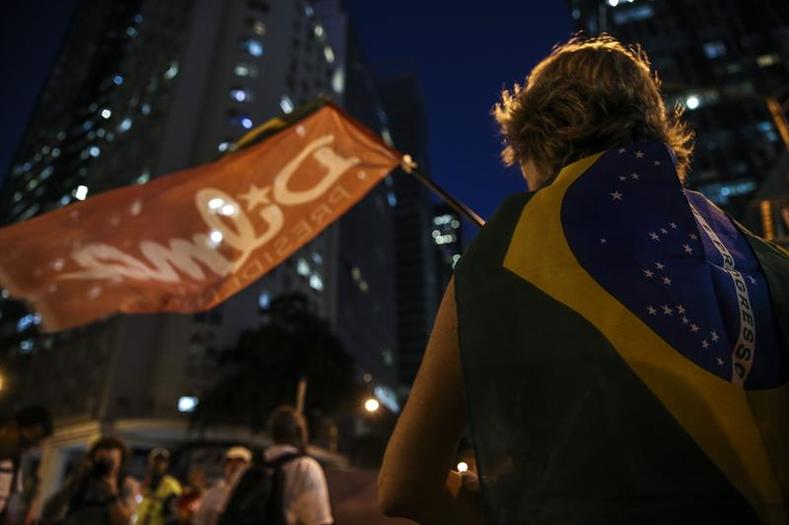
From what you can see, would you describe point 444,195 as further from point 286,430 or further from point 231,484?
point 231,484

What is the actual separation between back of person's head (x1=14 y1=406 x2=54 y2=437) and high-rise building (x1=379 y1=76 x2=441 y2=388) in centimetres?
10702

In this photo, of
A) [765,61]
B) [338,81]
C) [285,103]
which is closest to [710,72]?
[338,81]

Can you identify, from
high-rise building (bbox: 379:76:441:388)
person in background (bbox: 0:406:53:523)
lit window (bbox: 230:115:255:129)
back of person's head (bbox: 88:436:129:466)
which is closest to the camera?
person in background (bbox: 0:406:53:523)

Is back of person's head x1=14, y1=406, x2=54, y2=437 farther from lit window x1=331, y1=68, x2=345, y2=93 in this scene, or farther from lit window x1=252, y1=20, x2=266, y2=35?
lit window x1=331, y1=68, x2=345, y2=93

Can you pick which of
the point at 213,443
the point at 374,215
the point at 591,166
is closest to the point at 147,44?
the point at 374,215

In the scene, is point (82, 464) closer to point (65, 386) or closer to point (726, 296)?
point (726, 296)

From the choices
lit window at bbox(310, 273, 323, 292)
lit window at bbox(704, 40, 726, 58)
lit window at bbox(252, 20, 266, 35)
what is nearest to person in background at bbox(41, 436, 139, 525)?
lit window at bbox(310, 273, 323, 292)

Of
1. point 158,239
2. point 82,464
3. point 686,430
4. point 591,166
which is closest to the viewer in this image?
point 686,430

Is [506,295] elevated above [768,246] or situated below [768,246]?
below

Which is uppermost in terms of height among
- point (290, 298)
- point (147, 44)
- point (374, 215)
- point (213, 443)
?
point (147, 44)

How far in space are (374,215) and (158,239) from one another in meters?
79.4

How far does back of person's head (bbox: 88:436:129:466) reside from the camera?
534 centimetres

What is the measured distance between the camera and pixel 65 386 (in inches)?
1545

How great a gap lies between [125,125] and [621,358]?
196ft
